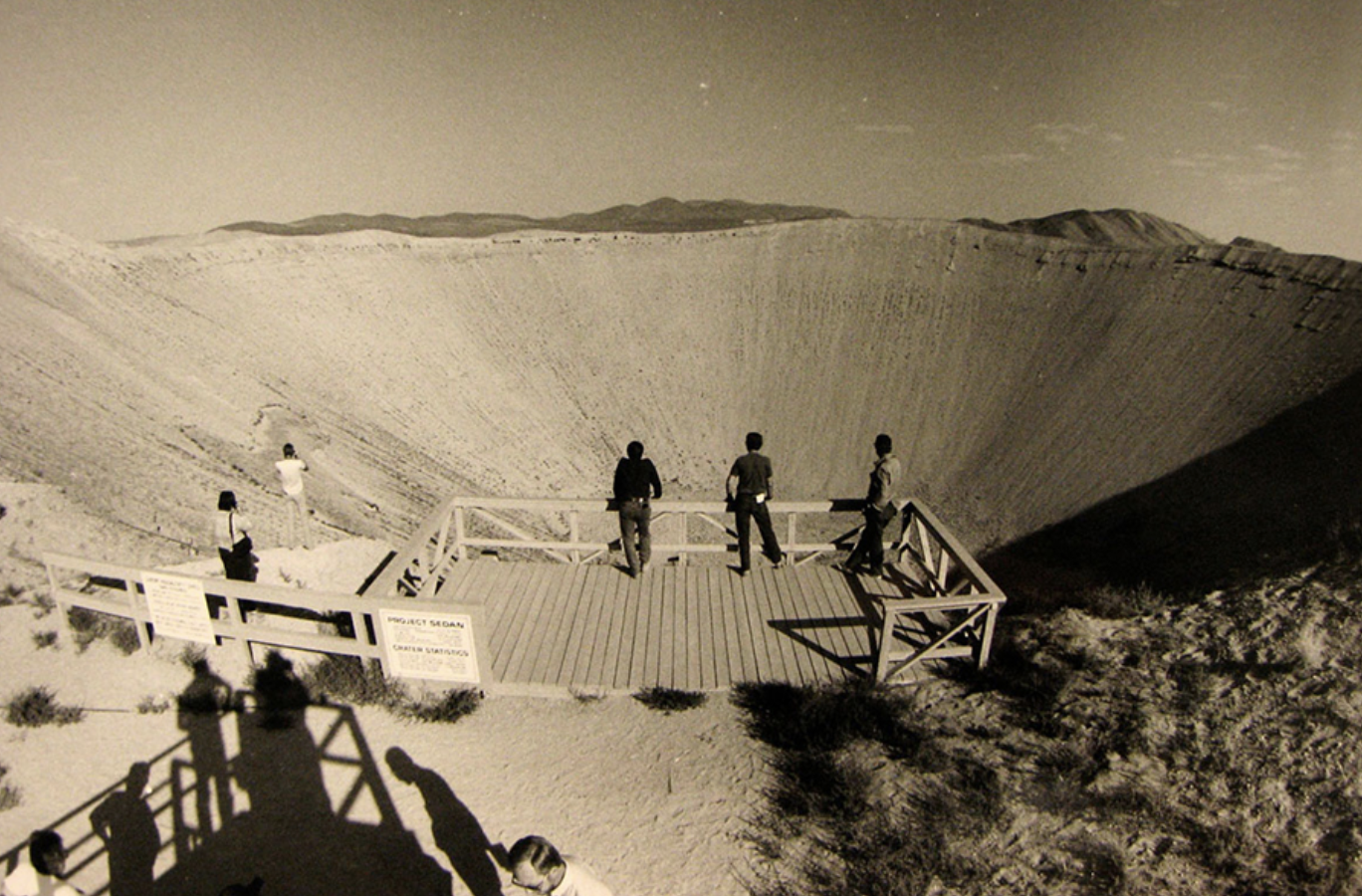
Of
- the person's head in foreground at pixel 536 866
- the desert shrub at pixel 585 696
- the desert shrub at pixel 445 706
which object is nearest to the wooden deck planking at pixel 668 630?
the desert shrub at pixel 585 696

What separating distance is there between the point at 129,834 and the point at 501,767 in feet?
9.67

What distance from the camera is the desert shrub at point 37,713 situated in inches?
266

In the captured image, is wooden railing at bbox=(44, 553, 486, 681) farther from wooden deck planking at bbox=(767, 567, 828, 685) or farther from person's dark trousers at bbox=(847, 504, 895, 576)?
person's dark trousers at bbox=(847, 504, 895, 576)

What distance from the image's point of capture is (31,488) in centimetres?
1162

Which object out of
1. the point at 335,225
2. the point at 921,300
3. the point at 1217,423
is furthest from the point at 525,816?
the point at 335,225

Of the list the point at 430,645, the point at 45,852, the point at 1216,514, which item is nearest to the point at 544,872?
the point at 45,852

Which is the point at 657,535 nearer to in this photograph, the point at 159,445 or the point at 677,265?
the point at 159,445

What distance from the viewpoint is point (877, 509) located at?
8445 millimetres

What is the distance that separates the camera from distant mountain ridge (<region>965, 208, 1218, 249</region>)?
68.4 m

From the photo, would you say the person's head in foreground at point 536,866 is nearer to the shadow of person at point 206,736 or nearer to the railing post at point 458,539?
the shadow of person at point 206,736

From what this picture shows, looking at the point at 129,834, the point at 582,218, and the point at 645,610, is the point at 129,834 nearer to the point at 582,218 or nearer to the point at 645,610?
the point at 645,610

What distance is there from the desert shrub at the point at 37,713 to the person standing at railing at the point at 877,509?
28.5 feet

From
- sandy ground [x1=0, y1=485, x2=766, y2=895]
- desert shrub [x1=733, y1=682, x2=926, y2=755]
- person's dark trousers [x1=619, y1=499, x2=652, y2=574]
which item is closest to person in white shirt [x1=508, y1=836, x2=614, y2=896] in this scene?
sandy ground [x1=0, y1=485, x2=766, y2=895]

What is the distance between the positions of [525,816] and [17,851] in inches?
154
